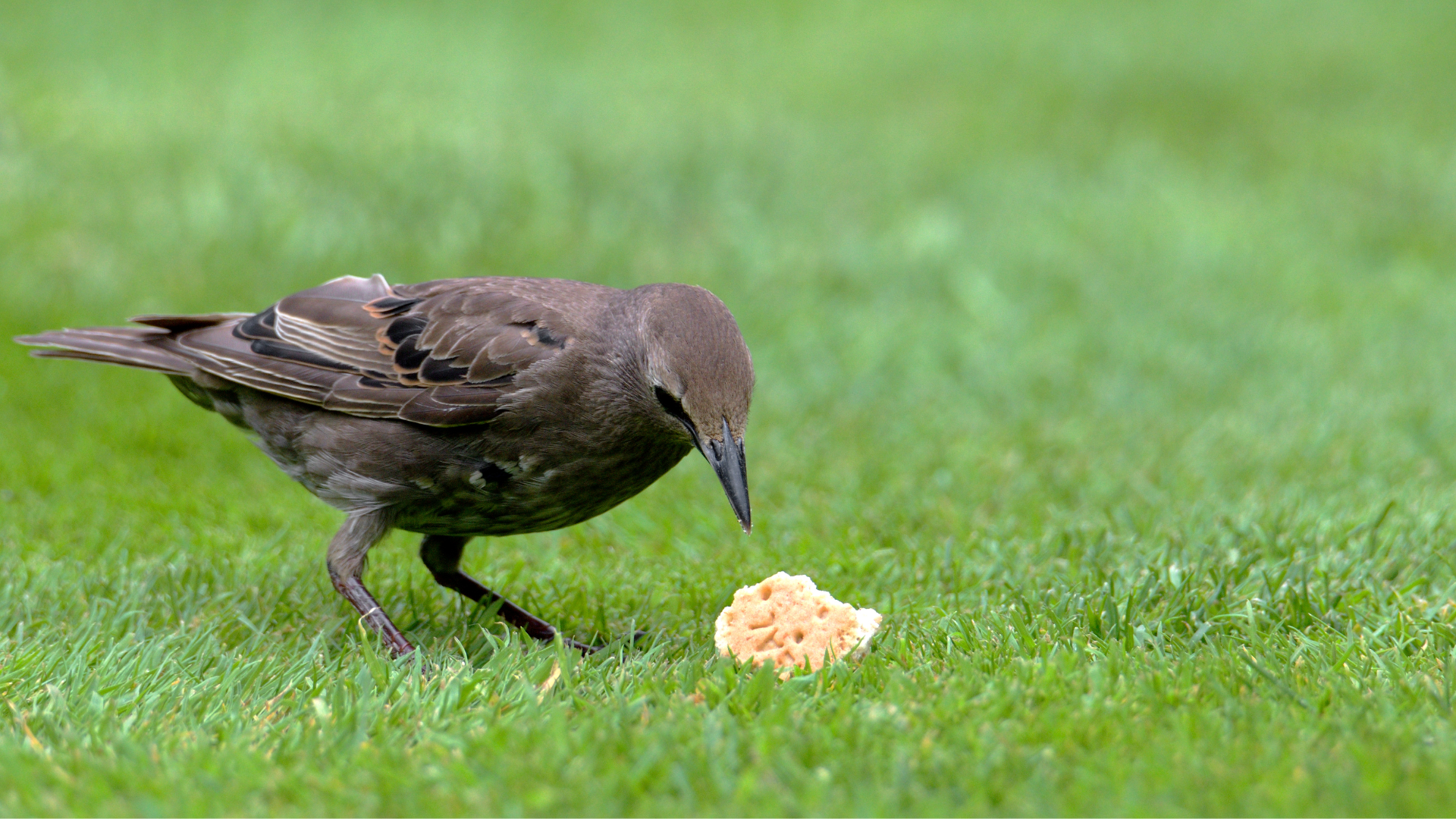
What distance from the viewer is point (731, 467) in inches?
159

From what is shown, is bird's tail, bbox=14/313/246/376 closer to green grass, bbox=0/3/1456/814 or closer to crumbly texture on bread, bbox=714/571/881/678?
green grass, bbox=0/3/1456/814

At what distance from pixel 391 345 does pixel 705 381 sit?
152cm

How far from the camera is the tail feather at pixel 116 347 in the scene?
5.36 meters

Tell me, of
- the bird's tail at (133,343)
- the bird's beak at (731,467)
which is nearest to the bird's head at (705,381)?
the bird's beak at (731,467)

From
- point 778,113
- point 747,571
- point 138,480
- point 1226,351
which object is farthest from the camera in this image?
point 778,113

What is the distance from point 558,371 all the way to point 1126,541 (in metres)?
2.37

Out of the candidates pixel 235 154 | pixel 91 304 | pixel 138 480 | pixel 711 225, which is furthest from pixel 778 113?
pixel 138 480

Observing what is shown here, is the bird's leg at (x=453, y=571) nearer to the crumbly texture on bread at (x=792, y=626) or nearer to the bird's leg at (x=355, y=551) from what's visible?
the bird's leg at (x=355, y=551)

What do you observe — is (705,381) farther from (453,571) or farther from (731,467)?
(453,571)

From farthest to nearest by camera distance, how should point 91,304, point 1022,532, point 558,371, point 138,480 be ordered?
point 91,304 → point 138,480 → point 1022,532 → point 558,371

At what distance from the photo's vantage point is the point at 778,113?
1359cm

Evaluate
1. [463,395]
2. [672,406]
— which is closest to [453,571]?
[463,395]

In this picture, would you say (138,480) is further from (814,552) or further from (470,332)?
(814,552)

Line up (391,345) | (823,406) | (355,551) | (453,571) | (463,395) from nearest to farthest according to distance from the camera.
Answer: (463,395) < (355,551) < (391,345) < (453,571) < (823,406)
